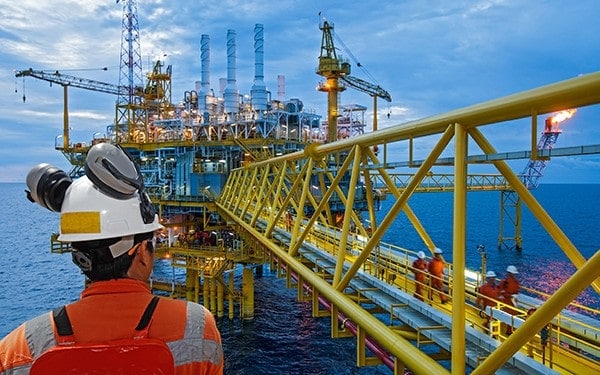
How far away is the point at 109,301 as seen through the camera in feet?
7.31

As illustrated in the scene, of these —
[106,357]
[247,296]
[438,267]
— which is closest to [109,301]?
[106,357]

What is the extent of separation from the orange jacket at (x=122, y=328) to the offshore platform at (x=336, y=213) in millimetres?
3244

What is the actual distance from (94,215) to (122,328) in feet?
2.51

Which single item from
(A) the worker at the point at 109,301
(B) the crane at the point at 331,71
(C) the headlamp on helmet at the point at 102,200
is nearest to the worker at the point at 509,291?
(A) the worker at the point at 109,301

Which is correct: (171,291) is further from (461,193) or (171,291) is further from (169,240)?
(461,193)

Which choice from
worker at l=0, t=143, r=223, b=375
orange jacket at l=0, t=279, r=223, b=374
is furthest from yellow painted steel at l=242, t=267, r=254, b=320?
orange jacket at l=0, t=279, r=223, b=374

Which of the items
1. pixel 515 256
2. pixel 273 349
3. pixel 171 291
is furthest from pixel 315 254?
pixel 515 256

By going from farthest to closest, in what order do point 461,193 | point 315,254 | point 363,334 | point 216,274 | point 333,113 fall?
point 333,113 < point 216,274 < point 315,254 < point 363,334 < point 461,193

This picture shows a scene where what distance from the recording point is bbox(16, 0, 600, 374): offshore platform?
5.16 metres

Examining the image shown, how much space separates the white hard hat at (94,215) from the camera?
8.20ft

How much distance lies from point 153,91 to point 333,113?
91.8 ft

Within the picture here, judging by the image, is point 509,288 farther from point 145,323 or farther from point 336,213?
point 336,213

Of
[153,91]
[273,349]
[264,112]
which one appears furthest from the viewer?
[153,91]

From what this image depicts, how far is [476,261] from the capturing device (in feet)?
161
